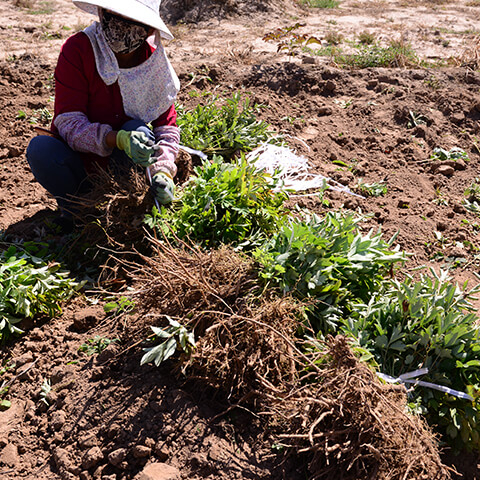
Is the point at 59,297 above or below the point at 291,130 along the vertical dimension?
below

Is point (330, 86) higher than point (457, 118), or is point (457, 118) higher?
point (330, 86)

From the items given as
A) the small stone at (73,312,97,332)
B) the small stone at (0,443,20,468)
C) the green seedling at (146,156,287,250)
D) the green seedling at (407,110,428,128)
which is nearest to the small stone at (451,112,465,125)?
the green seedling at (407,110,428,128)

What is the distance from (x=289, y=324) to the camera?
1.89 m

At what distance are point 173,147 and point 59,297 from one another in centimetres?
102

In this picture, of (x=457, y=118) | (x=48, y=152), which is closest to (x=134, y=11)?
(x=48, y=152)

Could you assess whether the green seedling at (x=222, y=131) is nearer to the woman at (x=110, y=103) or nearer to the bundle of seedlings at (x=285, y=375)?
the woman at (x=110, y=103)

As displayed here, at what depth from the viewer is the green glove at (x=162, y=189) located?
2.42 metres

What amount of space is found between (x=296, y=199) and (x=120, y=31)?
4.68 ft

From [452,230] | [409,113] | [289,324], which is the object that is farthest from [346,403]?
[409,113]

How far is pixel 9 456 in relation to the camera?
1.69 m

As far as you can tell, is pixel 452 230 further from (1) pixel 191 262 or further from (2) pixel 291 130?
(1) pixel 191 262

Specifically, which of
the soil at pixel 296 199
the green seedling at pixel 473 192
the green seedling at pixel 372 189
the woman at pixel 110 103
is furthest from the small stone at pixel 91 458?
the green seedling at pixel 473 192

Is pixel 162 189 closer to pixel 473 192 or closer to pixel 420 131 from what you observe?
pixel 473 192

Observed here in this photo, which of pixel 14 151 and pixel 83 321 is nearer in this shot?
pixel 83 321
